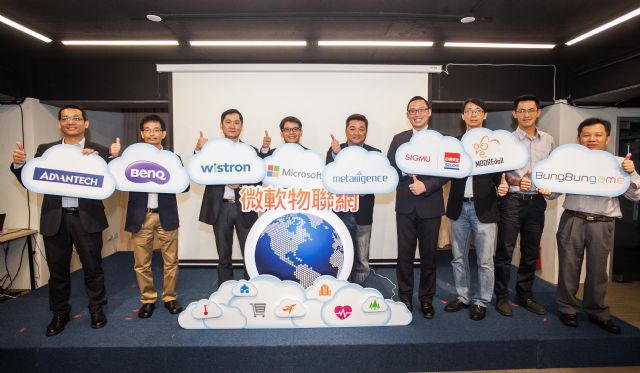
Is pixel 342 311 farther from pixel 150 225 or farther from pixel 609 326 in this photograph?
pixel 609 326

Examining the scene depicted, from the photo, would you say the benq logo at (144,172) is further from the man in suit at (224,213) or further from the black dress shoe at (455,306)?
the black dress shoe at (455,306)

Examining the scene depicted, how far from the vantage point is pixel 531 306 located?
280cm

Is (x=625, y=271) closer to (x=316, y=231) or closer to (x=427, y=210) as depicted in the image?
(x=427, y=210)

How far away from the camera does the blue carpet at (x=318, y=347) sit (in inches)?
89.6

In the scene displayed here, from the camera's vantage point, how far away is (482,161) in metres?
2.51

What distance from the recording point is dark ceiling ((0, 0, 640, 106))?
278 cm

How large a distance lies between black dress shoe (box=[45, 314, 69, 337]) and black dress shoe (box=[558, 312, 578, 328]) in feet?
12.7

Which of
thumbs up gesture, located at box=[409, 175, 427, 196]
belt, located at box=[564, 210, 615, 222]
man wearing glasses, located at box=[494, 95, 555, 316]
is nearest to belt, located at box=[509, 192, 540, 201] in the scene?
man wearing glasses, located at box=[494, 95, 555, 316]

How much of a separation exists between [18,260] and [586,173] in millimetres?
5976

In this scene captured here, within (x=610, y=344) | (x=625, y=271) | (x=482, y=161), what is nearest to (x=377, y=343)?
(x=482, y=161)

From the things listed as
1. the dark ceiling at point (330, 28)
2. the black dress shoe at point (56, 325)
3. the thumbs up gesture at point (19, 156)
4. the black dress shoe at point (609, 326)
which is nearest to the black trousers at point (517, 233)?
the black dress shoe at point (609, 326)

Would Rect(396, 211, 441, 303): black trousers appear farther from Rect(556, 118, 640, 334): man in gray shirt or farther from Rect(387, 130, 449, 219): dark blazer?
Rect(556, 118, 640, 334): man in gray shirt

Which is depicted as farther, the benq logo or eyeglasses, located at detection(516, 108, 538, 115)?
eyeglasses, located at detection(516, 108, 538, 115)

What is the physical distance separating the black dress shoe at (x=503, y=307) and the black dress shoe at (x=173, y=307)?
2663 millimetres
